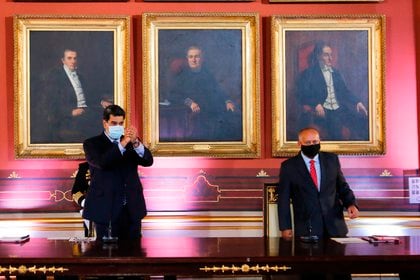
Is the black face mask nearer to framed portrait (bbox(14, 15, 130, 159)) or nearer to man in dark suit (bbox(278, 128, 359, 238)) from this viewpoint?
man in dark suit (bbox(278, 128, 359, 238))

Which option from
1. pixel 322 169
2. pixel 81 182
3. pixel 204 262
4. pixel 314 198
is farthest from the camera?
pixel 81 182

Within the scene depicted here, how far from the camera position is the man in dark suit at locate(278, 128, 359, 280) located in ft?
16.4

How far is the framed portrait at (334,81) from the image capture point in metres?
6.30

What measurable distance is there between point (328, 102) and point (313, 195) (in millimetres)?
1520

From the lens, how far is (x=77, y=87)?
6230mm

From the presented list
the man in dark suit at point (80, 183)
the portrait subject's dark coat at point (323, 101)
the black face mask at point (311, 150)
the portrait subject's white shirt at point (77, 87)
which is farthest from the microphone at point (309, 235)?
the portrait subject's white shirt at point (77, 87)

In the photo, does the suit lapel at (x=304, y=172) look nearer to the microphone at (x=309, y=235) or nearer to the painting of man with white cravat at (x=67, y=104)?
the microphone at (x=309, y=235)

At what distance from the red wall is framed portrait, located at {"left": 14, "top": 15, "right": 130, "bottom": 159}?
12 centimetres

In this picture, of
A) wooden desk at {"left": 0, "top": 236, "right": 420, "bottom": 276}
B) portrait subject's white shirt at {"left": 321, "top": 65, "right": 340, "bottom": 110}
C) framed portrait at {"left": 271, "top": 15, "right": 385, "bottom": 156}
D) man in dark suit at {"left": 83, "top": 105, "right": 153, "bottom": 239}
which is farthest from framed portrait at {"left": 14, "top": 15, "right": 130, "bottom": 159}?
wooden desk at {"left": 0, "top": 236, "right": 420, "bottom": 276}

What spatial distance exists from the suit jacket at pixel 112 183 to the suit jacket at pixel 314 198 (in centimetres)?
106

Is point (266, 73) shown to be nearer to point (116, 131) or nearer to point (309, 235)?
point (116, 131)

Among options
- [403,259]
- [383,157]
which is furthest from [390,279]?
[403,259]

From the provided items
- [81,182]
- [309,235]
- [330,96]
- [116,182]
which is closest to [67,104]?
[81,182]

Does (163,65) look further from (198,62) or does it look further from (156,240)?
(156,240)
